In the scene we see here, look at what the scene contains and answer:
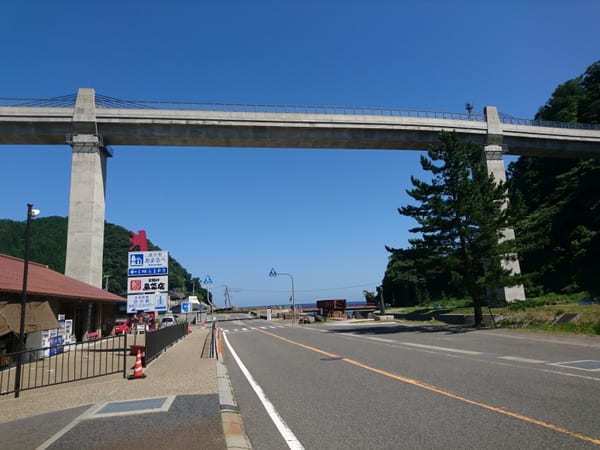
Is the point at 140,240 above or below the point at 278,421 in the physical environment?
above

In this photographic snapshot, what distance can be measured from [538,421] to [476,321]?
68.8 feet

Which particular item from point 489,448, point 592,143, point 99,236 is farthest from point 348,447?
point 592,143

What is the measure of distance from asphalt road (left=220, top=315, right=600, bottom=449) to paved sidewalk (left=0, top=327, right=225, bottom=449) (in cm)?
74

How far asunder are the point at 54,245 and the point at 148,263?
121775 mm

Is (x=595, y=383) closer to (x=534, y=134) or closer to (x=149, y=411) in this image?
(x=149, y=411)

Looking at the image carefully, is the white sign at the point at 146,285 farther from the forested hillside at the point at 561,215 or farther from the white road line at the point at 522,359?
the forested hillside at the point at 561,215

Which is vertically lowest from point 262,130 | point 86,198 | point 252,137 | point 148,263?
point 148,263

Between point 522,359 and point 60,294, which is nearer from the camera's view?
point 522,359

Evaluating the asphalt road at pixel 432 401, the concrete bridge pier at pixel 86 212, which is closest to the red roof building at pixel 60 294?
the concrete bridge pier at pixel 86 212

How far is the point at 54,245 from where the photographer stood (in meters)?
118

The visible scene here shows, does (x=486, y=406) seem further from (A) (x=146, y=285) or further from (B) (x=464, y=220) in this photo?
(B) (x=464, y=220)

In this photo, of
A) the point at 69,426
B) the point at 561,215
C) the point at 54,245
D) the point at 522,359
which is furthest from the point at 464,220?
the point at 54,245

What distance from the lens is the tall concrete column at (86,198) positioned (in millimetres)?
28141

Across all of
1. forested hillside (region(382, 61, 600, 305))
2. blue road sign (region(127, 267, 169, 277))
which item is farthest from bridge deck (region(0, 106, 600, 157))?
blue road sign (region(127, 267, 169, 277))
